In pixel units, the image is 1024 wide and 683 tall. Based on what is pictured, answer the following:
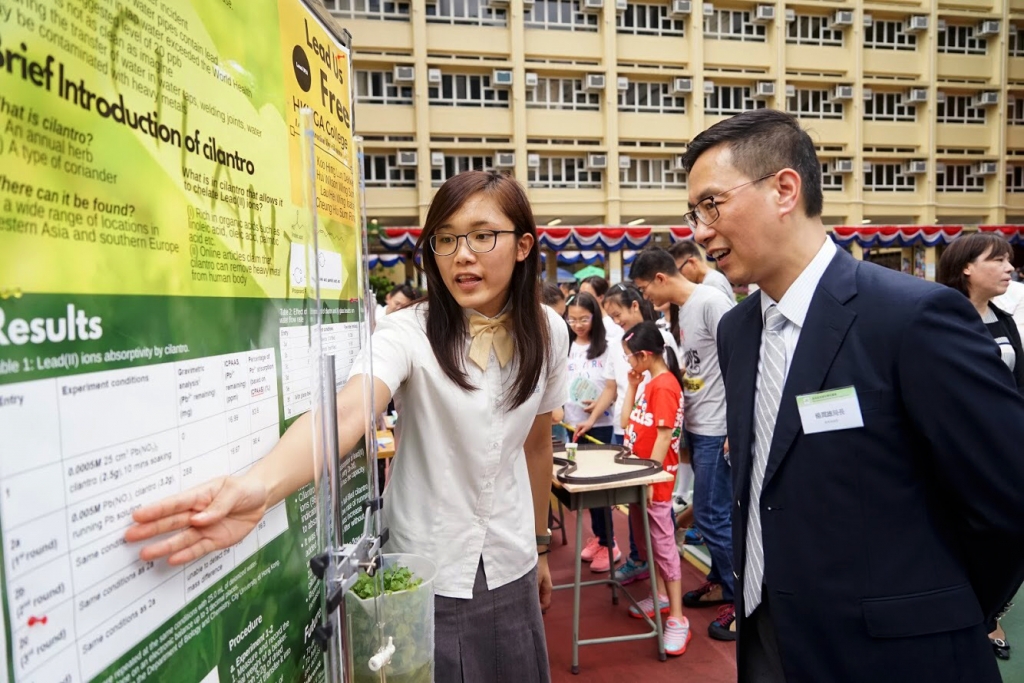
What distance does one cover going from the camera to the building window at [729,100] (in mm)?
20734

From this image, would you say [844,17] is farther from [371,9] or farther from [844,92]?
[371,9]

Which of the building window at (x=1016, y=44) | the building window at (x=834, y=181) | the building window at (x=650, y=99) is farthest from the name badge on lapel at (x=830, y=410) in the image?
the building window at (x=1016, y=44)

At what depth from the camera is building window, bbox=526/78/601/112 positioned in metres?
19.6

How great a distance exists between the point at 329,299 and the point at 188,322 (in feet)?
1.51

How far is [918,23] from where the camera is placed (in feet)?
70.2

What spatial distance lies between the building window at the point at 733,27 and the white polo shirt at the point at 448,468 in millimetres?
23322

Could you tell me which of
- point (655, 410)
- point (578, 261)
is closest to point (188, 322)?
point (655, 410)

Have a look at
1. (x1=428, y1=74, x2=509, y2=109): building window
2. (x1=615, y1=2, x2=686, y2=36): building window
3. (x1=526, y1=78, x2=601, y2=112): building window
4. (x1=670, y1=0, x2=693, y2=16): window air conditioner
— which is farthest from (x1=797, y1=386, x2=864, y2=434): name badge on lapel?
(x1=670, y1=0, x2=693, y2=16): window air conditioner

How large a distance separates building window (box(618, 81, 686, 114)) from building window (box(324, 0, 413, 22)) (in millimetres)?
7435

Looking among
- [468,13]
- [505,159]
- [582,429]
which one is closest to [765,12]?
[468,13]

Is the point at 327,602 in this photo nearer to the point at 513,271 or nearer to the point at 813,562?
the point at 513,271

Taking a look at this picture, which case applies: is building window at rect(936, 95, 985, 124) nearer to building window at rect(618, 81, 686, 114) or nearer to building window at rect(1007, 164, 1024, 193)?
building window at rect(1007, 164, 1024, 193)

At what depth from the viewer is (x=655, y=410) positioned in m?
3.16

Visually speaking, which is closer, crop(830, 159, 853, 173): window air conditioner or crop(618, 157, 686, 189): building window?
crop(618, 157, 686, 189): building window
